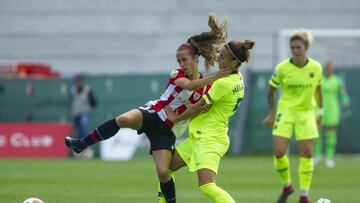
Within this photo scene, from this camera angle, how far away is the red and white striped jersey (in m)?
10.6

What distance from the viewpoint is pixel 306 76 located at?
13023 millimetres

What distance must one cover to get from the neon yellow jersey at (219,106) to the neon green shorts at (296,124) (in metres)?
2.84

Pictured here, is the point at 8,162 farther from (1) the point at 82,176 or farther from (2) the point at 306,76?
(2) the point at 306,76

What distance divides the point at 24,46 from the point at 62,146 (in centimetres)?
627

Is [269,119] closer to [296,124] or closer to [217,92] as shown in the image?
[296,124]

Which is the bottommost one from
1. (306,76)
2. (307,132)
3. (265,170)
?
(265,170)

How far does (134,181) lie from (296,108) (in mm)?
4610

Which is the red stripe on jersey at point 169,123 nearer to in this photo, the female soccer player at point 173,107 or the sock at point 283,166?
the female soccer player at point 173,107

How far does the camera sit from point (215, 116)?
10172 mm

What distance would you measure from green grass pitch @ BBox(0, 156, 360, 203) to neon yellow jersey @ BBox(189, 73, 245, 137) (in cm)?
289

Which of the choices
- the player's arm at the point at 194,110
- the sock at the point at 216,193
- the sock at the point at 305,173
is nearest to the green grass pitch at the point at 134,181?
the sock at the point at 305,173

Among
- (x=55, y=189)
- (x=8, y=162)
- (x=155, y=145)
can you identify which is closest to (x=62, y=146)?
(x=8, y=162)

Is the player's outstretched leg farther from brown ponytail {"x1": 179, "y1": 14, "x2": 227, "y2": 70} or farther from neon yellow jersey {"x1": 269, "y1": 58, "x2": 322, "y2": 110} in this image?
neon yellow jersey {"x1": 269, "y1": 58, "x2": 322, "y2": 110}

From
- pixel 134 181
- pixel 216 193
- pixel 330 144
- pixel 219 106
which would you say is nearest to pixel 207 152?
pixel 216 193
